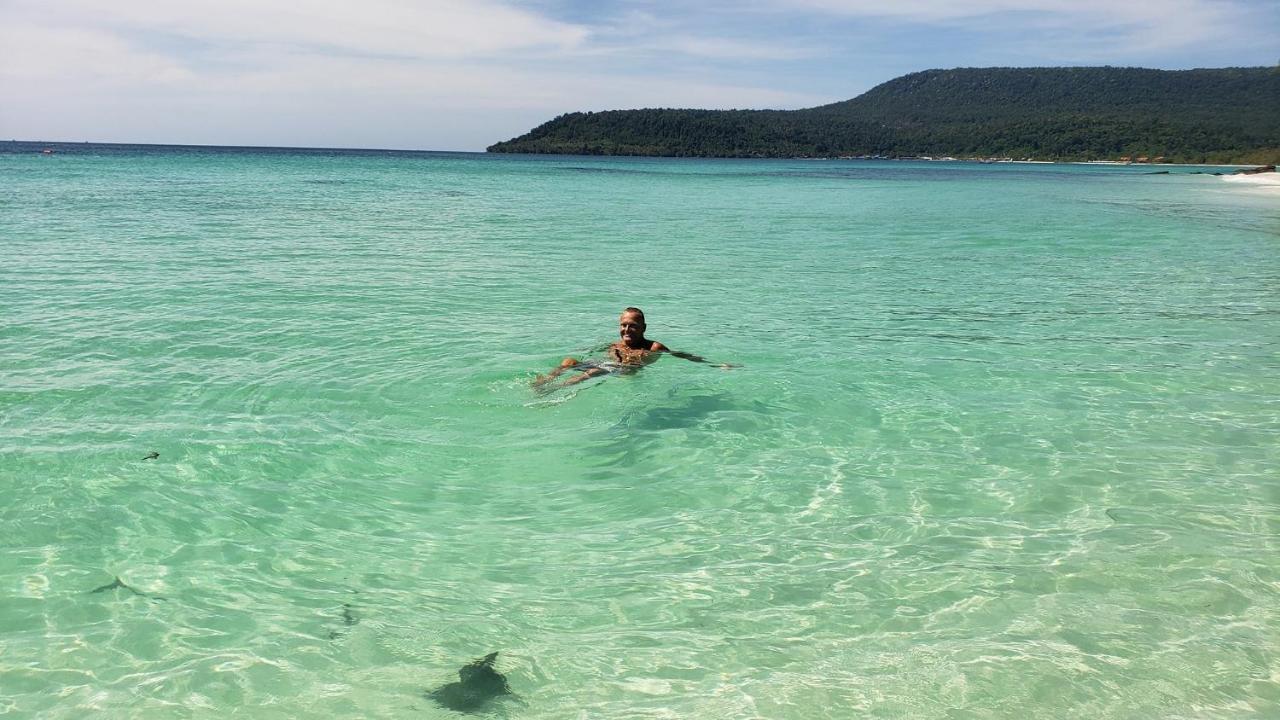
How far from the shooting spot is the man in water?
31.3 feet

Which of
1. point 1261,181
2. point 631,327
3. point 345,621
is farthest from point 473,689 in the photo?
point 1261,181

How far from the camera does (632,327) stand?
9750 mm

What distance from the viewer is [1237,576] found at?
5250 millimetres

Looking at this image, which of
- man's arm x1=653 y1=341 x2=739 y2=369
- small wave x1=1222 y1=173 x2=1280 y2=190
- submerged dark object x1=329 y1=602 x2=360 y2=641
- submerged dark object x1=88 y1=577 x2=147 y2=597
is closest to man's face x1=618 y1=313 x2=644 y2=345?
man's arm x1=653 y1=341 x2=739 y2=369

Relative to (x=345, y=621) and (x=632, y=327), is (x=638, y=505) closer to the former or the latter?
(x=345, y=621)

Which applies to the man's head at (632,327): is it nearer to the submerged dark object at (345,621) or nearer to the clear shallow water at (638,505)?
the clear shallow water at (638,505)

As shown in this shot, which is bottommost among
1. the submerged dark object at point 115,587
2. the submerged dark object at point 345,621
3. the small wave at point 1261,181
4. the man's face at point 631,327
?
the submerged dark object at point 345,621

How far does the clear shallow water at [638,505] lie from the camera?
430 centimetres

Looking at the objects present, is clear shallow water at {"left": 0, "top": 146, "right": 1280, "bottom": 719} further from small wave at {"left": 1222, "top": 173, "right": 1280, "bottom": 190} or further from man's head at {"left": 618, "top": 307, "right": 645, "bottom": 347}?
small wave at {"left": 1222, "top": 173, "right": 1280, "bottom": 190}

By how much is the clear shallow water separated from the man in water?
0.93ft

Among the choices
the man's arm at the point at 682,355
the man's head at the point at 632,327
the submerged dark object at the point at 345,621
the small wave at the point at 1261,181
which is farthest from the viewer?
the small wave at the point at 1261,181

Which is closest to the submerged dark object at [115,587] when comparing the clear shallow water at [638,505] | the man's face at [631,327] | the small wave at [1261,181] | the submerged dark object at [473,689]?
the clear shallow water at [638,505]

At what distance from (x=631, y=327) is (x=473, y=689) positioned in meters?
5.95

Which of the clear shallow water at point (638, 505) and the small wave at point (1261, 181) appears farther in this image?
the small wave at point (1261, 181)
